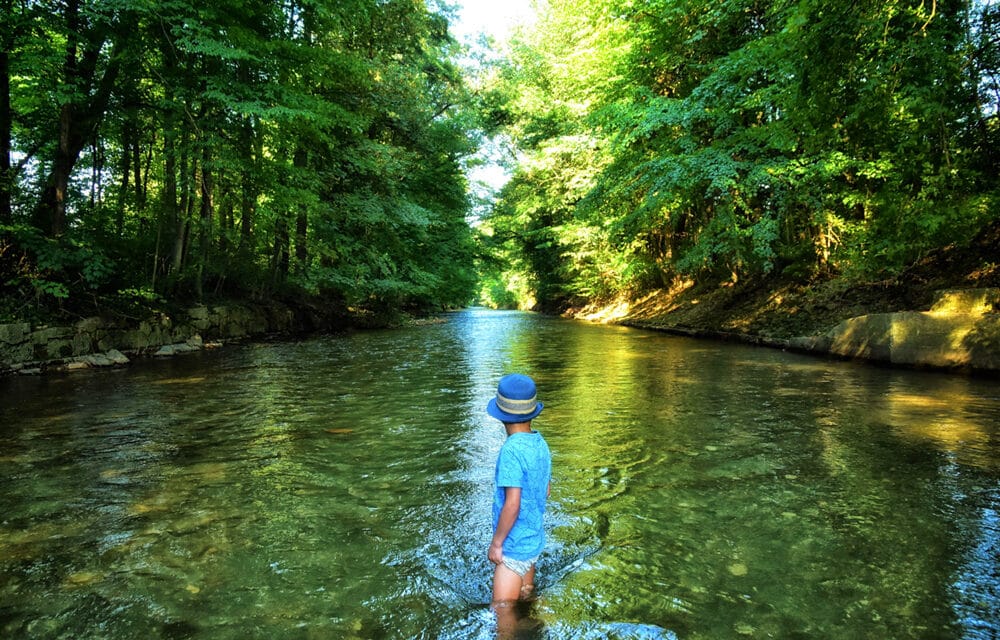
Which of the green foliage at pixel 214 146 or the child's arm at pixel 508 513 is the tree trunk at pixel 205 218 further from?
the child's arm at pixel 508 513

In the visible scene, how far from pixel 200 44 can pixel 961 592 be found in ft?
42.2

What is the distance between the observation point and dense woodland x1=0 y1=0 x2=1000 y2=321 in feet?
28.3

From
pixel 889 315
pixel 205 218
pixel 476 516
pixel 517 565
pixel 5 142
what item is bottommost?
pixel 476 516

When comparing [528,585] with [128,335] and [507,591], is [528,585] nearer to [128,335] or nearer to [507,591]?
[507,591]

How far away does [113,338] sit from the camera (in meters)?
11.0

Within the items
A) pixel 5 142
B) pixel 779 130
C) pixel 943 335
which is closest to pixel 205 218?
pixel 5 142

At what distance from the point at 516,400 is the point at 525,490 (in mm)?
434

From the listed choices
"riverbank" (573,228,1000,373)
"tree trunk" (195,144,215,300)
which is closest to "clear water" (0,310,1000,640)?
"riverbank" (573,228,1000,373)

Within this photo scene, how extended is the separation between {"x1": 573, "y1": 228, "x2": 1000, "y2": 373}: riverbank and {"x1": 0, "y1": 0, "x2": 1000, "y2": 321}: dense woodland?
2.18 ft

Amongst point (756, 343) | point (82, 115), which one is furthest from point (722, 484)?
point (82, 115)

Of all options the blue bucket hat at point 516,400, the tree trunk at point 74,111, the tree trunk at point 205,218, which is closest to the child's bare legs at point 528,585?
the blue bucket hat at point 516,400

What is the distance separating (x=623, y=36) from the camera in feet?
53.5

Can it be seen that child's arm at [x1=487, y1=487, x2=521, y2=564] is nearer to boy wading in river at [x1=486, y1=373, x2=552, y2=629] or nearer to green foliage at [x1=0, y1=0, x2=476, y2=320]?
boy wading in river at [x1=486, y1=373, x2=552, y2=629]

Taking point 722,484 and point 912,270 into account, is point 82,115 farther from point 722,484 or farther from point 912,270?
point 912,270
